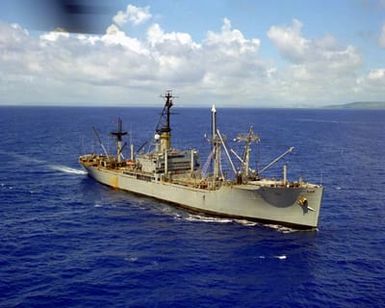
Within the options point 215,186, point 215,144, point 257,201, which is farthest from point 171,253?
point 215,144

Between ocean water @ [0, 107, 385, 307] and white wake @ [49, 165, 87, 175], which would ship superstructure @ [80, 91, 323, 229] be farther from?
white wake @ [49, 165, 87, 175]

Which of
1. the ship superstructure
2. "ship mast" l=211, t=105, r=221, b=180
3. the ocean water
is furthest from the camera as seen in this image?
"ship mast" l=211, t=105, r=221, b=180

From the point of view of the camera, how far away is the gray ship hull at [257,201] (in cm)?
7169

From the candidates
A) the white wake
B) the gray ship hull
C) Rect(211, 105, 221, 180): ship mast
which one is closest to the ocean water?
the gray ship hull

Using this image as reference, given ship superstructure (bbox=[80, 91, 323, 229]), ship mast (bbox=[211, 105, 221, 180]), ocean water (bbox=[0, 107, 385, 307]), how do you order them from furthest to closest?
ship mast (bbox=[211, 105, 221, 180]) < ship superstructure (bbox=[80, 91, 323, 229]) < ocean water (bbox=[0, 107, 385, 307])

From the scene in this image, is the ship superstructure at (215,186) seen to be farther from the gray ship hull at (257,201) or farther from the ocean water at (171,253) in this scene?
the ocean water at (171,253)

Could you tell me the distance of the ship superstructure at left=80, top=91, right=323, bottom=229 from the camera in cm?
7275

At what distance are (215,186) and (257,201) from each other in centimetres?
906

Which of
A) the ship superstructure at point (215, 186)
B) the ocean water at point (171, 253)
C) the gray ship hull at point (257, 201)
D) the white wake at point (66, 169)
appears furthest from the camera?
the white wake at point (66, 169)

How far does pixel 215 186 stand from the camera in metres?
81.6

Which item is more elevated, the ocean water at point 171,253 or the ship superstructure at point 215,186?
the ship superstructure at point 215,186

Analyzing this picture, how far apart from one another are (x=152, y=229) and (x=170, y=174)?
2271cm

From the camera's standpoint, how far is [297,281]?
174 ft

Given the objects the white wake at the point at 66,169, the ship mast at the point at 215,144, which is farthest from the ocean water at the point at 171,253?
the white wake at the point at 66,169
